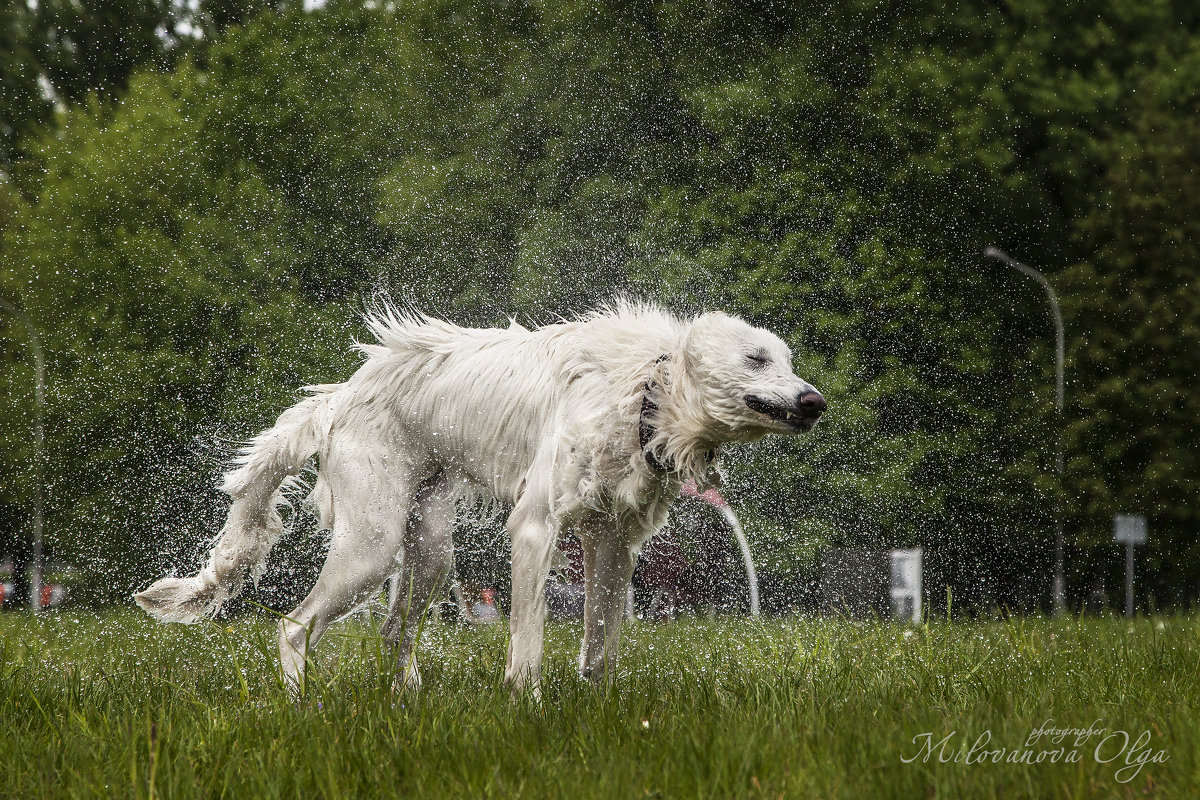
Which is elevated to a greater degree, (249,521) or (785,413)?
(785,413)

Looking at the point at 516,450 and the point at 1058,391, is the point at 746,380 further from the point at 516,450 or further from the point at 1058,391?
the point at 1058,391

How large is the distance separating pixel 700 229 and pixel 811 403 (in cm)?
1090

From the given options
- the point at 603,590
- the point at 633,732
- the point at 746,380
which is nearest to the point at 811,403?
the point at 746,380

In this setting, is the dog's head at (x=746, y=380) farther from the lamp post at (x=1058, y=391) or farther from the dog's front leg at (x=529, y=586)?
the lamp post at (x=1058, y=391)

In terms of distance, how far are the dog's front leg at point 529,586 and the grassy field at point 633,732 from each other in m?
0.11

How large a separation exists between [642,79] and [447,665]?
12.4 m

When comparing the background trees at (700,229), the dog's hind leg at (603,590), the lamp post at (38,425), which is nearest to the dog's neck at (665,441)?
the dog's hind leg at (603,590)

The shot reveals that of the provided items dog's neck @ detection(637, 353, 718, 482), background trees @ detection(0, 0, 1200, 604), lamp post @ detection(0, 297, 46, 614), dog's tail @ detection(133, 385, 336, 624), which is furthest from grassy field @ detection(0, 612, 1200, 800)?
lamp post @ detection(0, 297, 46, 614)

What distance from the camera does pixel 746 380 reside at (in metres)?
3.90

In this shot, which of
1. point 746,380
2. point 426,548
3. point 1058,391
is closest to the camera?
point 746,380

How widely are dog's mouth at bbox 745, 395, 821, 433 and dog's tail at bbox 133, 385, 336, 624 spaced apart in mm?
2212

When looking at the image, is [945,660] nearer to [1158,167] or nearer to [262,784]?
[262,784]

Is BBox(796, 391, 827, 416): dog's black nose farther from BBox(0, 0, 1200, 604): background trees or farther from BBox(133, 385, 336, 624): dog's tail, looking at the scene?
BBox(0, 0, 1200, 604): background trees

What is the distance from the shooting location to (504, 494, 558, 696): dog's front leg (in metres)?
4.01
